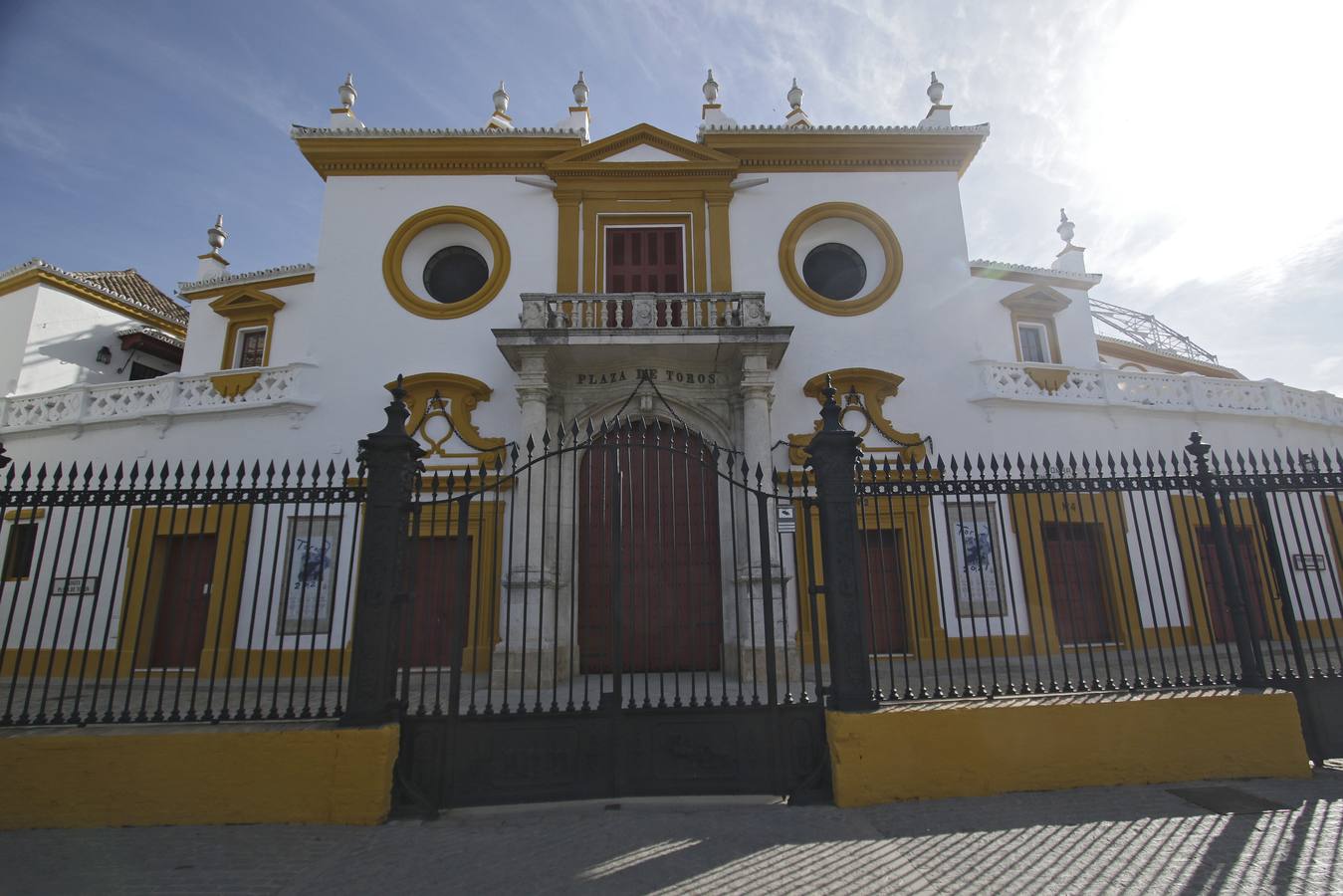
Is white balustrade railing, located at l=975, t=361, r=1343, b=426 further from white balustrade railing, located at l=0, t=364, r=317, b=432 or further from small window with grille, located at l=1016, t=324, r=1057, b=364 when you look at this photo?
white balustrade railing, located at l=0, t=364, r=317, b=432

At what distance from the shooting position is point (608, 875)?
3.60 metres

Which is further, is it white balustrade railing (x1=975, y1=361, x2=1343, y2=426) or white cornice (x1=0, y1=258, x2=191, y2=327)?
white cornice (x1=0, y1=258, x2=191, y2=327)

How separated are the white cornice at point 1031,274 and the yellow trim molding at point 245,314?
12528mm

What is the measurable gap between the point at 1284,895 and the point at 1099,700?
5.41ft

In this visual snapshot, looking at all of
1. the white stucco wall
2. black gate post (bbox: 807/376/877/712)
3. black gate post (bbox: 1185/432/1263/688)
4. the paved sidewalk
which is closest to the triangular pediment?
black gate post (bbox: 807/376/877/712)

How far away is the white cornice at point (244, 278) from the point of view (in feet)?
39.1

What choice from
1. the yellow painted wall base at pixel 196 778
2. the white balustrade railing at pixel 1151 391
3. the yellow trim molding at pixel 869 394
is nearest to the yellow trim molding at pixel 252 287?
the yellow trim molding at pixel 869 394

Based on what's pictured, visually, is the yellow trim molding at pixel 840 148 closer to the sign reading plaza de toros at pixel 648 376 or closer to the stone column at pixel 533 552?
the sign reading plaza de toros at pixel 648 376

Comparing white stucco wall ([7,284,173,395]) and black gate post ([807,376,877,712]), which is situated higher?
white stucco wall ([7,284,173,395])

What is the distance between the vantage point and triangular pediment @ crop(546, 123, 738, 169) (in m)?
11.4

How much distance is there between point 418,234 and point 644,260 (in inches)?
159

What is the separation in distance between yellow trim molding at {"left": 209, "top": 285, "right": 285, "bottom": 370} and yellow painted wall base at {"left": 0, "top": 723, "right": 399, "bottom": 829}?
8779 millimetres

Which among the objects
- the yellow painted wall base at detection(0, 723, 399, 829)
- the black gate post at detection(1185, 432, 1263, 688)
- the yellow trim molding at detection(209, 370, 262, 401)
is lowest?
the yellow painted wall base at detection(0, 723, 399, 829)

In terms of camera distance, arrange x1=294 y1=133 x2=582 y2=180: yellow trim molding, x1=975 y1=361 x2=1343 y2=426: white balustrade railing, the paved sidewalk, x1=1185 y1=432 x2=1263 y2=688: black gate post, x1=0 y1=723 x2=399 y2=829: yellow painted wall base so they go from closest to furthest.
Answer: the paved sidewalk, x1=0 y1=723 x2=399 y2=829: yellow painted wall base, x1=1185 y1=432 x2=1263 y2=688: black gate post, x1=975 y1=361 x2=1343 y2=426: white balustrade railing, x1=294 y1=133 x2=582 y2=180: yellow trim molding
